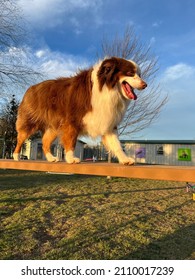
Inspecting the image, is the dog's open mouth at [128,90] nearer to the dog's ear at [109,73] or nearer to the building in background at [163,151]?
the dog's ear at [109,73]

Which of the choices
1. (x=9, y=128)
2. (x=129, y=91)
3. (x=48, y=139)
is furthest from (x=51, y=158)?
(x=9, y=128)

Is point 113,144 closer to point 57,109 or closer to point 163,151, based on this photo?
point 57,109

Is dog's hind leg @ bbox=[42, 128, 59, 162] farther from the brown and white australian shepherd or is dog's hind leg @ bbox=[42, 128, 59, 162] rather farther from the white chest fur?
the white chest fur

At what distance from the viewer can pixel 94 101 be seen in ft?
8.61

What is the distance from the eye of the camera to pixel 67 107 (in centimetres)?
281

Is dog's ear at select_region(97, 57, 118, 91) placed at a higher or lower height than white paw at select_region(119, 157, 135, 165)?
higher

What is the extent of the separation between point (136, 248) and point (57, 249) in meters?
1.35

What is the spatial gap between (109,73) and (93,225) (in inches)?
156

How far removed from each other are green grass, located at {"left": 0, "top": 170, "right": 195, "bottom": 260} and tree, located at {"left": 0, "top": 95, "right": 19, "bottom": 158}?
1162cm

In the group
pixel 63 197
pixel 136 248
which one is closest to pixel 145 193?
pixel 63 197

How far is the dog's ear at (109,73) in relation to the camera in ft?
8.27

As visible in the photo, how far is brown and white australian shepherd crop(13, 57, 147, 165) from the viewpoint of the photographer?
2541 mm

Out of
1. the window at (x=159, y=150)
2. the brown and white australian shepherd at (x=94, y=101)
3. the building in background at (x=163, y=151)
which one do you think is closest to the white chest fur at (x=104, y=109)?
the brown and white australian shepherd at (x=94, y=101)

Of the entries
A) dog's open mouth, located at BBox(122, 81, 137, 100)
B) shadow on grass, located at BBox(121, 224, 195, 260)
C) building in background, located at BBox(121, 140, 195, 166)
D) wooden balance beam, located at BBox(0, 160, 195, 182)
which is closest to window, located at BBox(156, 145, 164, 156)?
building in background, located at BBox(121, 140, 195, 166)
